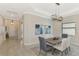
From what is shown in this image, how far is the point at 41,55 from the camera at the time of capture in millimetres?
2021

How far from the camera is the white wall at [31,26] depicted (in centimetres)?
197

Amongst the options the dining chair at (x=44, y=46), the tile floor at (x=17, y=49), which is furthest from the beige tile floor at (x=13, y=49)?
the dining chair at (x=44, y=46)

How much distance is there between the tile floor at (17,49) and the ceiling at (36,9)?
1.67 feet

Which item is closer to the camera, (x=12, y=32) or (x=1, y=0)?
(x=1, y=0)

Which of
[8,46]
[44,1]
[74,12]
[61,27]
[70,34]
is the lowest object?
[8,46]

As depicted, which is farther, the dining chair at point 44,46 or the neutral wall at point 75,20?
the dining chair at point 44,46

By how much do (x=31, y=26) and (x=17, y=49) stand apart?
0.50 metres

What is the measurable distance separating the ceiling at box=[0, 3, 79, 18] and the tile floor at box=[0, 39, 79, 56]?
0.51 m

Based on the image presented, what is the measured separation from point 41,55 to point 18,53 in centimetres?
43

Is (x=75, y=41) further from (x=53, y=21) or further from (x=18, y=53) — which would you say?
(x=18, y=53)

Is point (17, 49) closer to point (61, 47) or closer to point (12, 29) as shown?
point (12, 29)

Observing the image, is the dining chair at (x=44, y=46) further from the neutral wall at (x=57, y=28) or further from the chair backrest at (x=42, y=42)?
the neutral wall at (x=57, y=28)

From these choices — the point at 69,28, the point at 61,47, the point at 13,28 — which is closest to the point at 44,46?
the point at 61,47

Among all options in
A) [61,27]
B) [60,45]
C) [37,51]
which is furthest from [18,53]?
[61,27]
